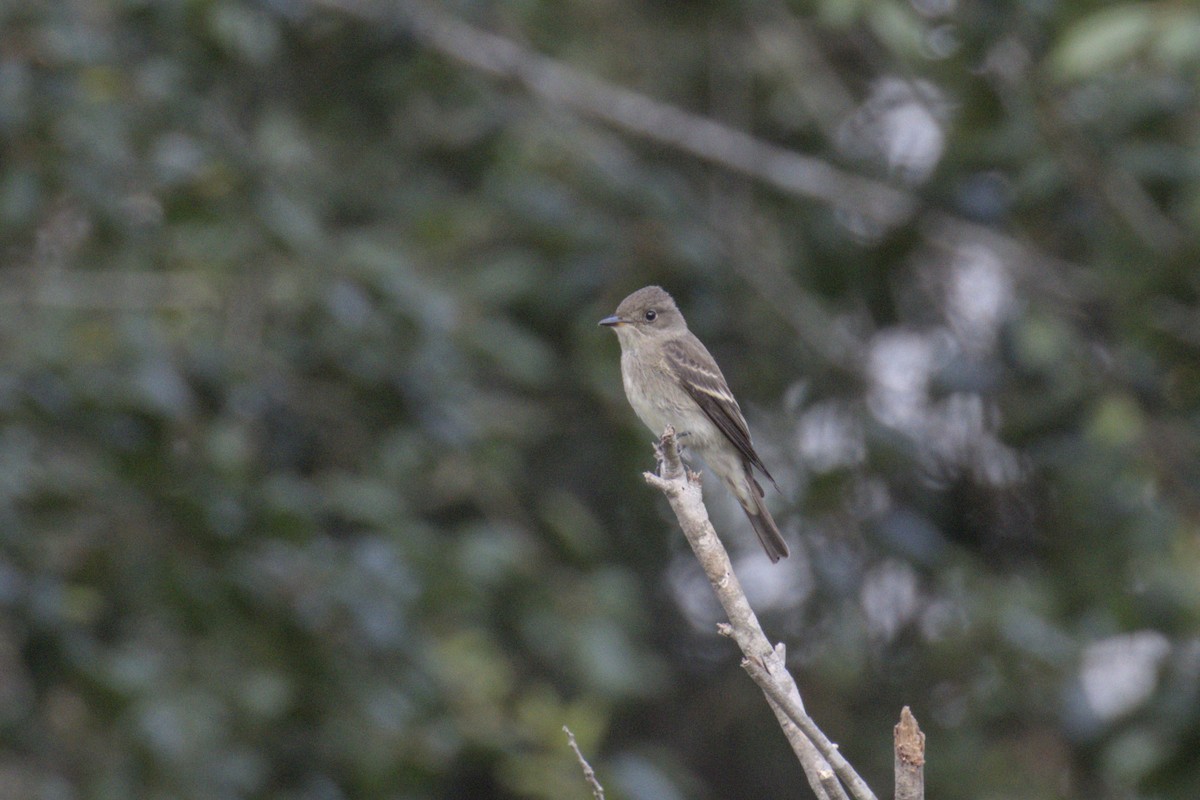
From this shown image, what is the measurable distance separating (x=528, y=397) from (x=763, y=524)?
2.13 meters

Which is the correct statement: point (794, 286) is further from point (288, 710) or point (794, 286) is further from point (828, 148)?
point (288, 710)

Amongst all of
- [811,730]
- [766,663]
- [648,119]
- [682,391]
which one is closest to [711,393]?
[682,391]

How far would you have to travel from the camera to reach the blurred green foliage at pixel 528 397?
4.68 metres

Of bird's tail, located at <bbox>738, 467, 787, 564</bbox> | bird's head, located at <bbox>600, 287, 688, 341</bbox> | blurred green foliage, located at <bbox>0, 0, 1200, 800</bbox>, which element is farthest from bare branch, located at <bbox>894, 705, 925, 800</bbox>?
bird's head, located at <bbox>600, 287, 688, 341</bbox>

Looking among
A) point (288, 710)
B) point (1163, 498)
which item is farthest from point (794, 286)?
point (288, 710)

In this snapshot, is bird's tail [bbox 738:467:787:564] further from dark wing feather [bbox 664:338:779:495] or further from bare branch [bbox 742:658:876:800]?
bare branch [bbox 742:658:876:800]

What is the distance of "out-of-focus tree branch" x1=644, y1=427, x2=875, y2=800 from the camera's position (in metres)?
2.13

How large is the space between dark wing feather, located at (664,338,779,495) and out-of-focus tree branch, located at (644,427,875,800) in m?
2.13

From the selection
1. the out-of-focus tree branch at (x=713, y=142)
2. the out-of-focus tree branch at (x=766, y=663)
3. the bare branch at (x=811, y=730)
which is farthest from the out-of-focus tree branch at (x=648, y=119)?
the bare branch at (x=811, y=730)

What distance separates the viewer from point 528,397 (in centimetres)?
683

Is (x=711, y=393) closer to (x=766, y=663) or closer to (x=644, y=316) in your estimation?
(x=644, y=316)

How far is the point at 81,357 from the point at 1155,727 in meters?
3.16

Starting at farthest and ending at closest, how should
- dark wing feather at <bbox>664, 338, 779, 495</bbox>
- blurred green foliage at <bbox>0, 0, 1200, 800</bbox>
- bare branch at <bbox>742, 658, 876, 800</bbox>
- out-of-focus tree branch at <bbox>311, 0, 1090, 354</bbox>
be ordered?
out-of-focus tree branch at <bbox>311, 0, 1090, 354</bbox>, dark wing feather at <bbox>664, 338, 779, 495</bbox>, blurred green foliage at <bbox>0, 0, 1200, 800</bbox>, bare branch at <bbox>742, 658, 876, 800</bbox>

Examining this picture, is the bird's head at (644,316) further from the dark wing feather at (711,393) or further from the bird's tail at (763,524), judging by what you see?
the bird's tail at (763,524)
